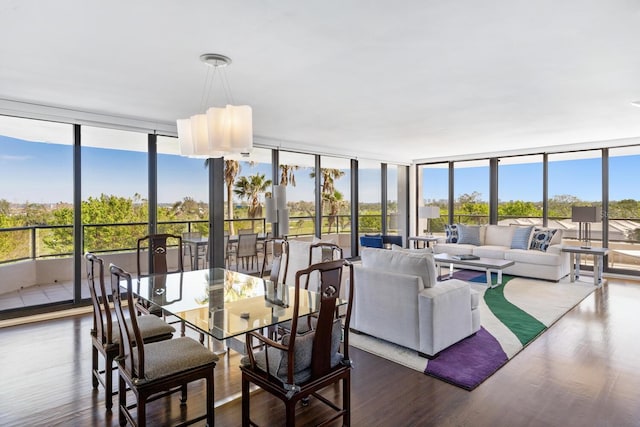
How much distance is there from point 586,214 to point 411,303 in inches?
193

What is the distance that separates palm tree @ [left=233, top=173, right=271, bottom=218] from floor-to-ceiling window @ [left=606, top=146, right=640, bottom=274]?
652 cm

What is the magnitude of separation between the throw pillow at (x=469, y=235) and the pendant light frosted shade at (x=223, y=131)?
20.3ft

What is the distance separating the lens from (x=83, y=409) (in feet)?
8.34

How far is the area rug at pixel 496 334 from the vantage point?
3.09 m

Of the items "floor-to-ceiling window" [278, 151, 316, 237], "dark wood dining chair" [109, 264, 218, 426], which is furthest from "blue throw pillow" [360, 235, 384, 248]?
"dark wood dining chair" [109, 264, 218, 426]

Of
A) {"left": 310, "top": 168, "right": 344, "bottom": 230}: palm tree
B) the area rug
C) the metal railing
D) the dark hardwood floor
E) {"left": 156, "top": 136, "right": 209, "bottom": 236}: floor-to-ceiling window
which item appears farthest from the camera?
{"left": 310, "top": 168, "right": 344, "bottom": 230}: palm tree

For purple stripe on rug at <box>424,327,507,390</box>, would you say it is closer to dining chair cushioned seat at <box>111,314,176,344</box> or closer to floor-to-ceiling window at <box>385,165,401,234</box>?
dining chair cushioned seat at <box>111,314,176,344</box>

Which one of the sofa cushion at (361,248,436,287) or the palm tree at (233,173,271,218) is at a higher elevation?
the palm tree at (233,173,271,218)

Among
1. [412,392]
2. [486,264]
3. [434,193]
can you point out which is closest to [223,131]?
[412,392]

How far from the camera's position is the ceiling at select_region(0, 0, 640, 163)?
7.77ft

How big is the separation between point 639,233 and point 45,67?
9164 mm

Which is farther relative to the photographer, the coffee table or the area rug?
the coffee table

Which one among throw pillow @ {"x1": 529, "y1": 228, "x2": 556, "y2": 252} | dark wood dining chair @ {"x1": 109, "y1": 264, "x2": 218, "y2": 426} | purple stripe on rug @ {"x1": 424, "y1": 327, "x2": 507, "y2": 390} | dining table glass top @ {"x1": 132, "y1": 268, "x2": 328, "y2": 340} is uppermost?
throw pillow @ {"x1": 529, "y1": 228, "x2": 556, "y2": 252}

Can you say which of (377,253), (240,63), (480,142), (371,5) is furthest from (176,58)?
(480,142)
